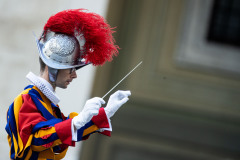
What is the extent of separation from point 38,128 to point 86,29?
1.93 feet

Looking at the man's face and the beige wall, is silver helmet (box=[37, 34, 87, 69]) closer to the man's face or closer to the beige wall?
the man's face

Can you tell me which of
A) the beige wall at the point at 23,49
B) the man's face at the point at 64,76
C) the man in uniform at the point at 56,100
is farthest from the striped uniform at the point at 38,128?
the beige wall at the point at 23,49

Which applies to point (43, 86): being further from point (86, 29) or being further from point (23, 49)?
point (23, 49)

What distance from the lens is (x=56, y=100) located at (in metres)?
2.54

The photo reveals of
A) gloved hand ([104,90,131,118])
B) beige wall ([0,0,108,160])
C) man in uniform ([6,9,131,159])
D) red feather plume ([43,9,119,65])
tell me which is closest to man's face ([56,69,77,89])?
man in uniform ([6,9,131,159])

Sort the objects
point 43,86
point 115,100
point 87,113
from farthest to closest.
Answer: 1. point 43,86
2. point 115,100
3. point 87,113

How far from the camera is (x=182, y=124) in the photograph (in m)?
5.86

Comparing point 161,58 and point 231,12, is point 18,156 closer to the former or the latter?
point 161,58

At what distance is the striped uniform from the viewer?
7.49 ft

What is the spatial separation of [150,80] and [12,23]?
1.79m

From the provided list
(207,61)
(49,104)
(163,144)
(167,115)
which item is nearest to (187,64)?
(207,61)

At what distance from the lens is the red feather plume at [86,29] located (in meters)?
2.47

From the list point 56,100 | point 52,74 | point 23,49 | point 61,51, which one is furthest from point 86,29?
point 23,49

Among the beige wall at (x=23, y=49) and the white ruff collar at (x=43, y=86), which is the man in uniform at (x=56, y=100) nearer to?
the white ruff collar at (x=43, y=86)
